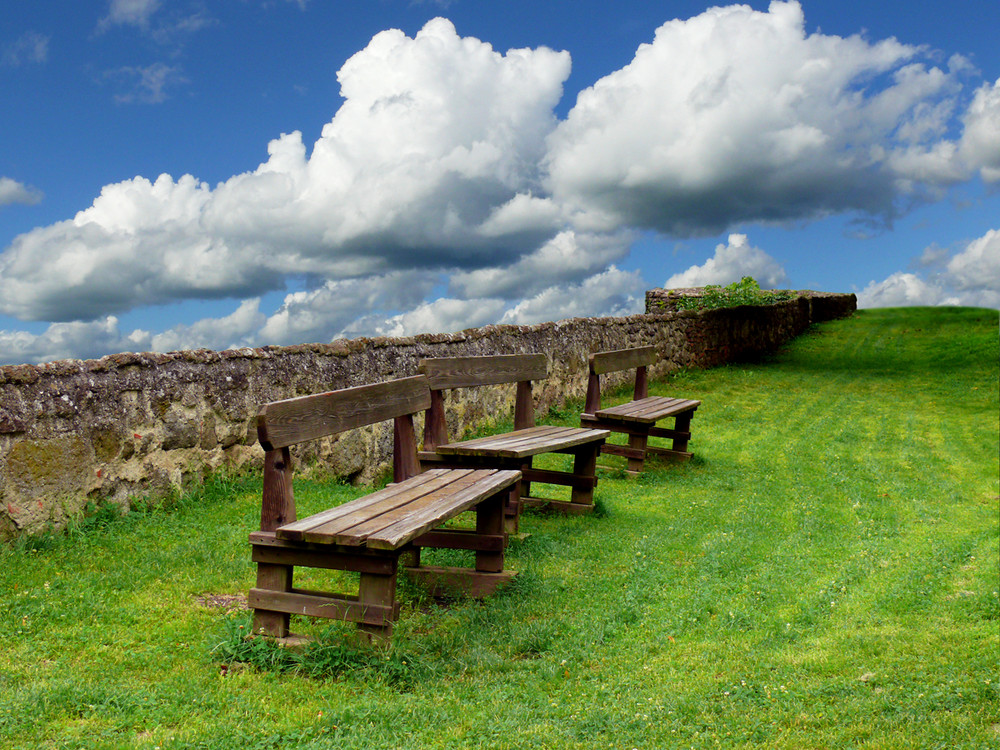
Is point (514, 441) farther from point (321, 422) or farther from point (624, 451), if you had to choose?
point (624, 451)

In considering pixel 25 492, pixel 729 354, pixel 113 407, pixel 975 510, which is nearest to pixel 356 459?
pixel 113 407

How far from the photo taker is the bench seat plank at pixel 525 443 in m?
5.72

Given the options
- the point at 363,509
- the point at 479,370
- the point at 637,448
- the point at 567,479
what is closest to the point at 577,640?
the point at 363,509

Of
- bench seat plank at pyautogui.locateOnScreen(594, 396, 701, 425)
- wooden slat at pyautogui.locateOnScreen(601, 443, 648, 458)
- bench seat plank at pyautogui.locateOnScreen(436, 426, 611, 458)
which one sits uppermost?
bench seat plank at pyautogui.locateOnScreen(594, 396, 701, 425)

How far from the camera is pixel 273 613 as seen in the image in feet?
12.7

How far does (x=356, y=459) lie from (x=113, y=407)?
238 cm

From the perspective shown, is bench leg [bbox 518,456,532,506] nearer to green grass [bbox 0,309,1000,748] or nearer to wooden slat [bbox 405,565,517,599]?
green grass [bbox 0,309,1000,748]

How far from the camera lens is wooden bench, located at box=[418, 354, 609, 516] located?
5863 mm

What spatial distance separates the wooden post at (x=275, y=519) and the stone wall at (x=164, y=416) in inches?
83.2

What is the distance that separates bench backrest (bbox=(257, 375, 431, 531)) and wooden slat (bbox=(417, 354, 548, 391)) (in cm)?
25

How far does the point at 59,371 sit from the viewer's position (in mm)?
5301

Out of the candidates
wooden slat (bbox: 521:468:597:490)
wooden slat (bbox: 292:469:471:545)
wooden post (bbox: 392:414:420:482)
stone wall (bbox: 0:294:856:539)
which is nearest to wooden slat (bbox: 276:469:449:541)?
wooden slat (bbox: 292:469:471:545)

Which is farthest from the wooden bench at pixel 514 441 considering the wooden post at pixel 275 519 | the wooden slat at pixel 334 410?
the wooden post at pixel 275 519

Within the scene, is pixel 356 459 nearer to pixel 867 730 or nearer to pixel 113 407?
pixel 113 407
